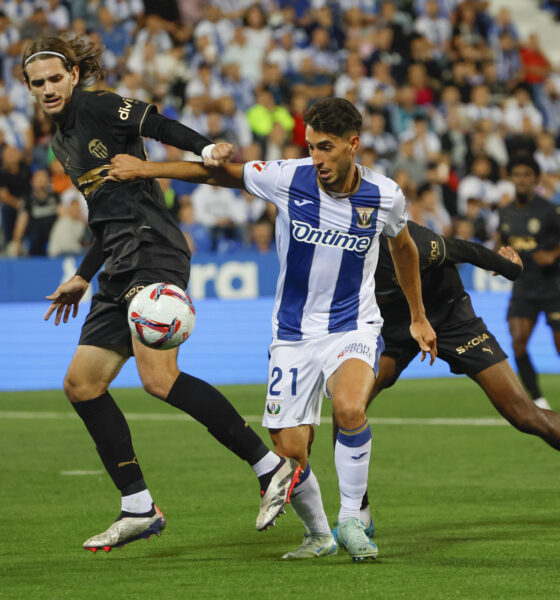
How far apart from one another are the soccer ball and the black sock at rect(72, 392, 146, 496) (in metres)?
0.54

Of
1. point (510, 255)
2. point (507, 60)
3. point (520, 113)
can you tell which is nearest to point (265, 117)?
point (520, 113)

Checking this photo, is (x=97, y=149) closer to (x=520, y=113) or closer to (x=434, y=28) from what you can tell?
(x=520, y=113)

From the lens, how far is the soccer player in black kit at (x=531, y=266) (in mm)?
11609

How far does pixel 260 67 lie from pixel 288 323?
1451 centimetres

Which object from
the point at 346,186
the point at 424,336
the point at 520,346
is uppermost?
the point at 346,186

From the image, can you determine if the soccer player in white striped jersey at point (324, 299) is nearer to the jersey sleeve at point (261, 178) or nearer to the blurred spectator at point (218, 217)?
the jersey sleeve at point (261, 178)

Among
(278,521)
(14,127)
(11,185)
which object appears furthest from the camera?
(14,127)

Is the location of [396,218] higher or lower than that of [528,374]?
higher

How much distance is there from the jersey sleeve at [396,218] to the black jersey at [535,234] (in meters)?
5.74

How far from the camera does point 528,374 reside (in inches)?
472

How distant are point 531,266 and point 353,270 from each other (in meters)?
6.42

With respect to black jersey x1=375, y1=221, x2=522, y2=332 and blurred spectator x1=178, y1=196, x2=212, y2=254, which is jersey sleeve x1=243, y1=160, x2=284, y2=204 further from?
blurred spectator x1=178, y1=196, x2=212, y2=254

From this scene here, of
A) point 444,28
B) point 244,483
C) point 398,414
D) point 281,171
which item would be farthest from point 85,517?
point 444,28

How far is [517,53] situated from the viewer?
2345 cm
